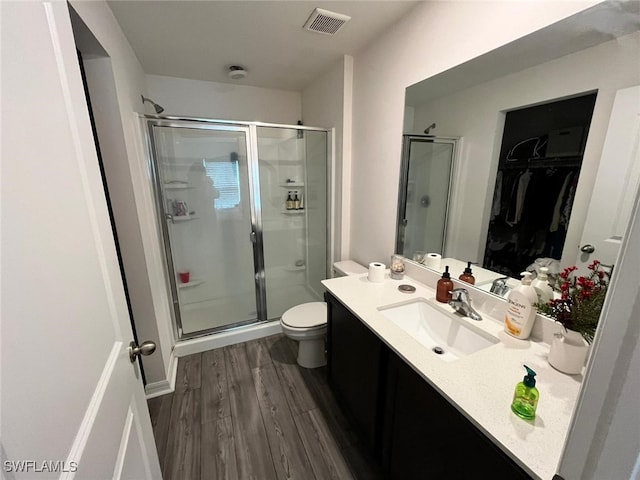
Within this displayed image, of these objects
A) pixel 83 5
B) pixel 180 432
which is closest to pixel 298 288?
pixel 180 432

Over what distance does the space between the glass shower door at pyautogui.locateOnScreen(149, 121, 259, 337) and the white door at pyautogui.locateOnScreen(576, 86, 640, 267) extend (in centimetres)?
219

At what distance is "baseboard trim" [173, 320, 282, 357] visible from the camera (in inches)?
86.8

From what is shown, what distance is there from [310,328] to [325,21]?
6.39 feet

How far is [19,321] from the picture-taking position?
1.23 ft

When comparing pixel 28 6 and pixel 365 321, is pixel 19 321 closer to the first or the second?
pixel 28 6

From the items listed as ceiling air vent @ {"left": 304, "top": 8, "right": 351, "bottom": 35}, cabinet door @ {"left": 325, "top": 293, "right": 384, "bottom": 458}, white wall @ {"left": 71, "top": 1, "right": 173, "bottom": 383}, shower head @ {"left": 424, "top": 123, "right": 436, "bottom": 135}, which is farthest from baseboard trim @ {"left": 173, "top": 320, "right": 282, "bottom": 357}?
ceiling air vent @ {"left": 304, "top": 8, "right": 351, "bottom": 35}

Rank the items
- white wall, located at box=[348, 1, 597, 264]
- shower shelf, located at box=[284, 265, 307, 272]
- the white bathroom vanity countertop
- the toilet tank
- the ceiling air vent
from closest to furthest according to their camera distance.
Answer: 1. the white bathroom vanity countertop
2. white wall, located at box=[348, 1, 597, 264]
3. the ceiling air vent
4. the toilet tank
5. shower shelf, located at box=[284, 265, 307, 272]

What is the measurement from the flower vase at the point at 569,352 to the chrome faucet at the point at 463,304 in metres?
0.33

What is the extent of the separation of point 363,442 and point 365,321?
2.31 ft

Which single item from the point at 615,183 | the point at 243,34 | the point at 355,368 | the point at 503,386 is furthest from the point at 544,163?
the point at 243,34

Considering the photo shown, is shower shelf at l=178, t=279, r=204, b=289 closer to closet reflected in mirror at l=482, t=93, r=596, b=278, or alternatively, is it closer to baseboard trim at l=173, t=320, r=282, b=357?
baseboard trim at l=173, t=320, r=282, b=357

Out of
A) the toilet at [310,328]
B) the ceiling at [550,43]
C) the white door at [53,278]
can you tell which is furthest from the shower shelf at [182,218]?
the ceiling at [550,43]

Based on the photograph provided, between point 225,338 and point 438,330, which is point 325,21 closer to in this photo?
point 438,330

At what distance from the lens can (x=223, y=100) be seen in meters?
2.64
